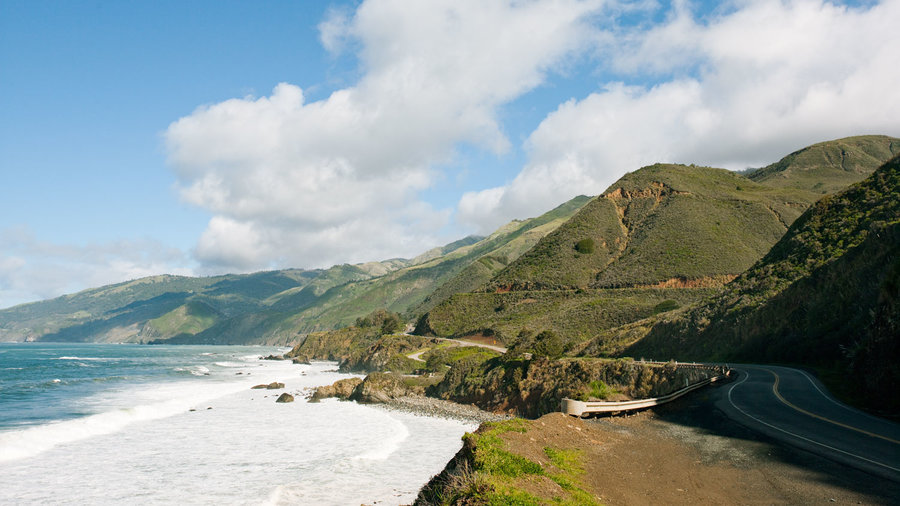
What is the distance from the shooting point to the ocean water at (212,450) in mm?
→ 19547

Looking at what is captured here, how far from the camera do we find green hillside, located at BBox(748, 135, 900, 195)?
134m

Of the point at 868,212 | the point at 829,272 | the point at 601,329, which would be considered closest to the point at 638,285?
the point at 601,329

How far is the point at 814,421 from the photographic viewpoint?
15.6 meters

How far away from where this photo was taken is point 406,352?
254ft

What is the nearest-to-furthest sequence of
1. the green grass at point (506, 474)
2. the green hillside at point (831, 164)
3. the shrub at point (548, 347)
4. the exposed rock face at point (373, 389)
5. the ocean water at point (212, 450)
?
the green grass at point (506, 474) → the ocean water at point (212, 450) → the shrub at point (548, 347) → the exposed rock face at point (373, 389) → the green hillside at point (831, 164)

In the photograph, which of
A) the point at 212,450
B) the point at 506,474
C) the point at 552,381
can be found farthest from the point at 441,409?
the point at 506,474

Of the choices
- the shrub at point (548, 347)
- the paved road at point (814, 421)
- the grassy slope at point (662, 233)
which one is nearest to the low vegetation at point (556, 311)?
the grassy slope at point (662, 233)

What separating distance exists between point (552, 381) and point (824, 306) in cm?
1839

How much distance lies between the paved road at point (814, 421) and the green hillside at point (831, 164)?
124m

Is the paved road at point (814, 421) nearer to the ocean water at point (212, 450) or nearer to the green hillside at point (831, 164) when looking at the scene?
the ocean water at point (212, 450)

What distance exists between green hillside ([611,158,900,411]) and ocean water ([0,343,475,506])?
63.8 feet

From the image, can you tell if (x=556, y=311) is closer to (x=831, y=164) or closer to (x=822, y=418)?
(x=822, y=418)

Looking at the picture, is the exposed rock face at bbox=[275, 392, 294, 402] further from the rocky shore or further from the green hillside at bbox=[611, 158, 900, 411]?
the green hillside at bbox=[611, 158, 900, 411]

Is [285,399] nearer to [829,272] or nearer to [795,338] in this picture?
[795,338]
